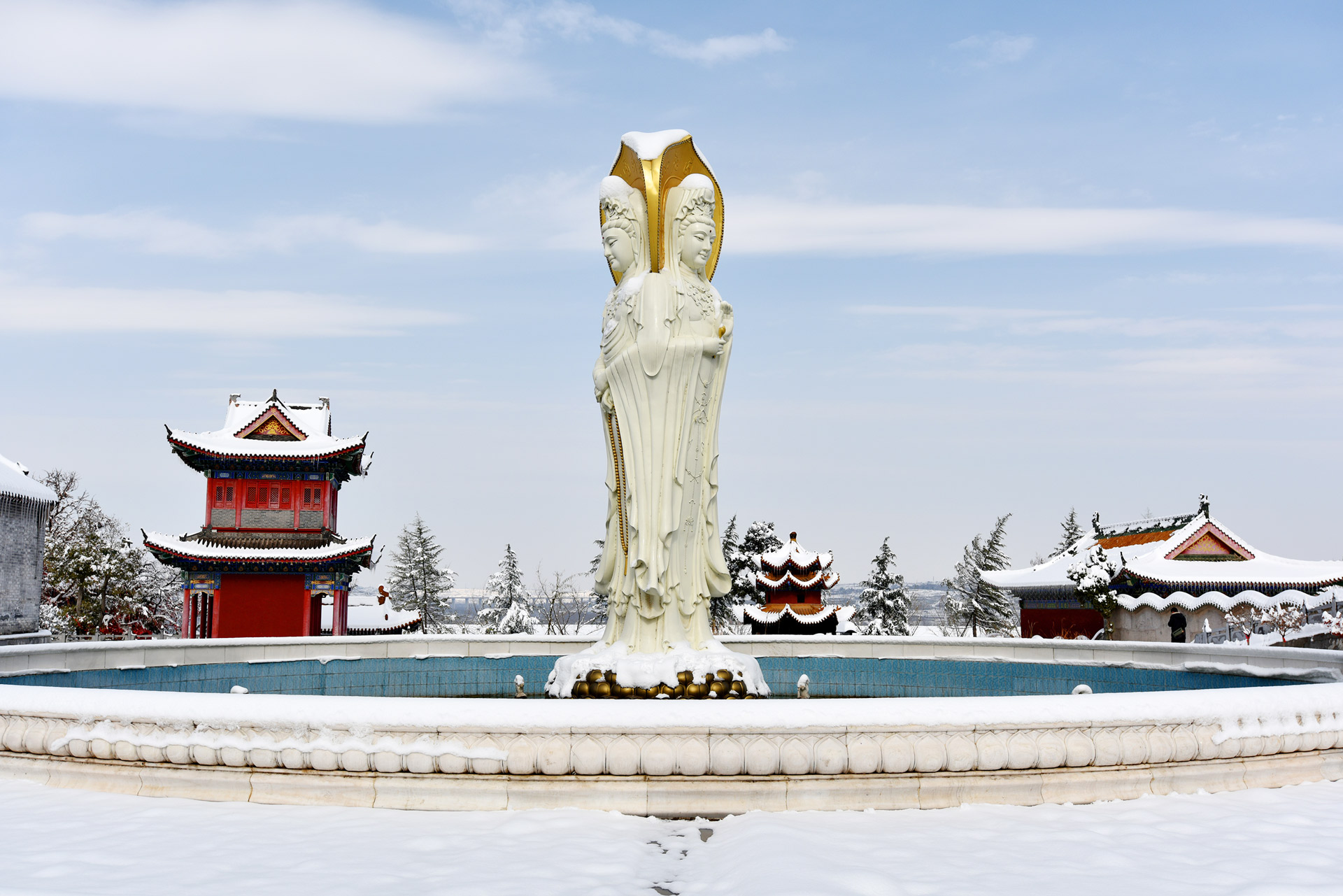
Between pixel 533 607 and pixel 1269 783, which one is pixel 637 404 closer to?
pixel 1269 783

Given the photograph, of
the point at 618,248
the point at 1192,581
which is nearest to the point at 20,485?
the point at 618,248

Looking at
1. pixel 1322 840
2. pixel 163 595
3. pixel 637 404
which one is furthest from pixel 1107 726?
pixel 163 595

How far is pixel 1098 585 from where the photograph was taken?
2766 cm

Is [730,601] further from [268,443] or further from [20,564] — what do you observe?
[20,564]

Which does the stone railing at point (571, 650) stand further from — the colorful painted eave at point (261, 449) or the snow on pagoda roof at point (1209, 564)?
the snow on pagoda roof at point (1209, 564)

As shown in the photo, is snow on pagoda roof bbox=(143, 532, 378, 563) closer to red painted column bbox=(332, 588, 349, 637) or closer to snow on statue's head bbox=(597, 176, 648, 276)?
red painted column bbox=(332, 588, 349, 637)

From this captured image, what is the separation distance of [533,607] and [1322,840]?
4683 cm

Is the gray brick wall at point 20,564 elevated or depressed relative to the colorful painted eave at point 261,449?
depressed

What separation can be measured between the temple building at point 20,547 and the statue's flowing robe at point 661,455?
20.1 meters

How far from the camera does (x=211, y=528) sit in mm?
27000

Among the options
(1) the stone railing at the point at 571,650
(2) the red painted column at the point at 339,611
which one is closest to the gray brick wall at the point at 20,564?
(2) the red painted column at the point at 339,611

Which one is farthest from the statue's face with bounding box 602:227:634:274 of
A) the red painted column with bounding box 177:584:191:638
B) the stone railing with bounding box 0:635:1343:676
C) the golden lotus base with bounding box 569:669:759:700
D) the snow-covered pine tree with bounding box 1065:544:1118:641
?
the snow-covered pine tree with bounding box 1065:544:1118:641

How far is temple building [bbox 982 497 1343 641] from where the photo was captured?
2762 centimetres

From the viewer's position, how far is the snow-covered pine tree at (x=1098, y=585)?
27547mm
